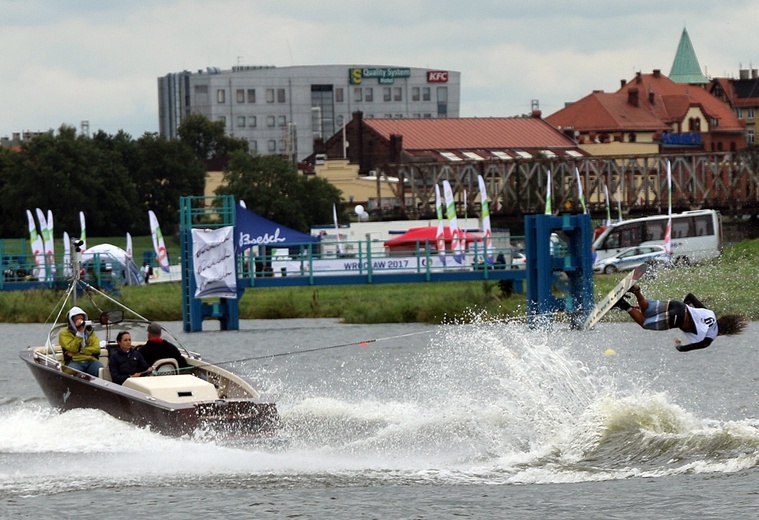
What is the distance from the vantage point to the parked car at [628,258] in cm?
6762

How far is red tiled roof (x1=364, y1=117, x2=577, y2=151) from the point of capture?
132500 millimetres

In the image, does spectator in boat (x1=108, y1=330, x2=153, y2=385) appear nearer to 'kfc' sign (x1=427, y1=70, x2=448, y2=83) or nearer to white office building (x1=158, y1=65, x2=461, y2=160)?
white office building (x1=158, y1=65, x2=461, y2=160)

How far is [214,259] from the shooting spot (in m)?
42.2

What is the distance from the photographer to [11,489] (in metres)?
18.4

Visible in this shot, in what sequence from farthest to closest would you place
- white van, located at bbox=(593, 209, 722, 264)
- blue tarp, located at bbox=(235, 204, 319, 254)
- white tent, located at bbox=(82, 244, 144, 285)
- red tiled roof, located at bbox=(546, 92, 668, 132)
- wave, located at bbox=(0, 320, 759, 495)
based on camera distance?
red tiled roof, located at bbox=(546, 92, 668, 132), white van, located at bbox=(593, 209, 722, 264), white tent, located at bbox=(82, 244, 144, 285), blue tarp, located at bbox=(235, 204, 319, 254), wave, located at bbox=(0, 320, 759, 495)

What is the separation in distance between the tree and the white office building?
67.9 metres

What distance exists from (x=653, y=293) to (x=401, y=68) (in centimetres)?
13969

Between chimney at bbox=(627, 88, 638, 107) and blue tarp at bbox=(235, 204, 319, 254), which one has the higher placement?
chimney at bbox=(627, 88, 638, 107)

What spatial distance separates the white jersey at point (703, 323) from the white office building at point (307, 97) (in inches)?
5902

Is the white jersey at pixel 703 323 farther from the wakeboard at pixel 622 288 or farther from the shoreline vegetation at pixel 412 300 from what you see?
the shoreline vegetation at pixel 412 300

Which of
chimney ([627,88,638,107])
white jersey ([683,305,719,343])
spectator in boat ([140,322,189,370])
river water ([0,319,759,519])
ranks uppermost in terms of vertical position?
chimney ([627,88,638,107])

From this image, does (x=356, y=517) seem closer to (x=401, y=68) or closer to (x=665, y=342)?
(x=665, y=342)

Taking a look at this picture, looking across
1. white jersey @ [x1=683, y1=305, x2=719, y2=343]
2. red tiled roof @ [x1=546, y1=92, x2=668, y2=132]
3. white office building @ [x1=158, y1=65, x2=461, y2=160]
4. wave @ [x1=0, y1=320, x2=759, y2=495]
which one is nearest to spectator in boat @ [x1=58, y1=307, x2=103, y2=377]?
wave @ [x1=0, y1=320, x2=759, y2=495]

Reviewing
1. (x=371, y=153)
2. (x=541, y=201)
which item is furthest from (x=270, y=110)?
(x=541, y=201)
